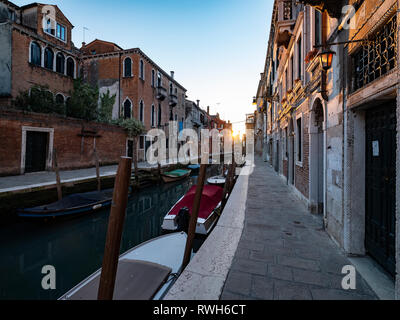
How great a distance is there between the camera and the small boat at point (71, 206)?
6379mm

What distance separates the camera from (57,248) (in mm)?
5605

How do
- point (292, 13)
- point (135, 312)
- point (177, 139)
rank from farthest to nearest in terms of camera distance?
point (177, 139) < point (292, 13) < point (135, 312)

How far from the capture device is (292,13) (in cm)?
757

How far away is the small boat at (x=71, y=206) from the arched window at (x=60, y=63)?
12.6 metres

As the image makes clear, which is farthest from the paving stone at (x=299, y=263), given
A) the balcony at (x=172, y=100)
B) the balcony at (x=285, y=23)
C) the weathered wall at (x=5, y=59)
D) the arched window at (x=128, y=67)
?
the balcony at (x=172, y=100)

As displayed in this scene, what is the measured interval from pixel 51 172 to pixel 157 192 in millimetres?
5912

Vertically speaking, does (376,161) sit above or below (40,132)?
below

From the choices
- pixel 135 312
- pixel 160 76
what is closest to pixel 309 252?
pixel 135 312

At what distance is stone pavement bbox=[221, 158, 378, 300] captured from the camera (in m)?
2.04

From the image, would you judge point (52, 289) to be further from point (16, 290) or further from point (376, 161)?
point (376, 161)

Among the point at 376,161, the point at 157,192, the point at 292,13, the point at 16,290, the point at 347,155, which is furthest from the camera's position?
the point at 157,192

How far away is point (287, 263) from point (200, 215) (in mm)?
3300

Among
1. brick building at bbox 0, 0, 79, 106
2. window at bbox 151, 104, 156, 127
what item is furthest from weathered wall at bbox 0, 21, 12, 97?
window at bbox 151, 104, 156, 127

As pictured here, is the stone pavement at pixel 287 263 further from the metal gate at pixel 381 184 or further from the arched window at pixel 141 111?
the arched window at pixel 141 111
